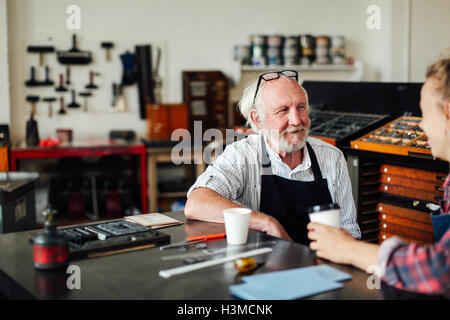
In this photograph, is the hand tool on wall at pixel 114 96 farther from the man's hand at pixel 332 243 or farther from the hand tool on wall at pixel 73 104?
the man's hand at pixel 332 243

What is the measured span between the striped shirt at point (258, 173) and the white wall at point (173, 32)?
11.7 ft

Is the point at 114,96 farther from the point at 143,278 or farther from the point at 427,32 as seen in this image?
the point at 143,278

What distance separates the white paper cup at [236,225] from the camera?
193 cm

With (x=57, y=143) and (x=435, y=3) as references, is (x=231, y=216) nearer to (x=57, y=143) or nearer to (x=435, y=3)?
(x=57, y=143)

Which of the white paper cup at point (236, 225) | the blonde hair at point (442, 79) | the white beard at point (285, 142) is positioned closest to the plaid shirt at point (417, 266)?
the blonde hair at point (442, 79)

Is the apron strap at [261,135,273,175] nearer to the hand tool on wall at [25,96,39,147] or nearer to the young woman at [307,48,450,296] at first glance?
the young woman at [307,48,450,296]

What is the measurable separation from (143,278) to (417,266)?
30.4 inches

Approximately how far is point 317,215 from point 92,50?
460cm

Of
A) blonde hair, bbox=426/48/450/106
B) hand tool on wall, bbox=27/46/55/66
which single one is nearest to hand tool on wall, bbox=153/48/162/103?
hand tool on wall, bbox=27/46/55/66

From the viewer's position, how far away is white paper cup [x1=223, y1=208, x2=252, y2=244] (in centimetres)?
193

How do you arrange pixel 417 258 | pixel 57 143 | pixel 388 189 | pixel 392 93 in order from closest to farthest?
pixel 417 258, pixel 388 189, pixel 392 93, pixel 57 143

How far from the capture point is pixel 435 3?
6.52 metres

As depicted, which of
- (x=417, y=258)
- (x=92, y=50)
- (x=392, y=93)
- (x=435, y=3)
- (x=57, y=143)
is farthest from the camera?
(x=435, y=3)

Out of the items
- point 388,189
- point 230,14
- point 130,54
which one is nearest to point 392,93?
point 388,189
